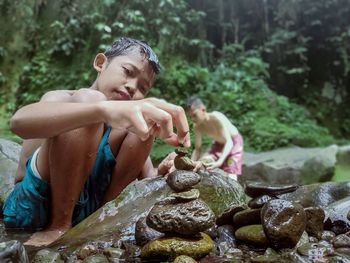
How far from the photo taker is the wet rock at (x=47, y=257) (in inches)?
65.3

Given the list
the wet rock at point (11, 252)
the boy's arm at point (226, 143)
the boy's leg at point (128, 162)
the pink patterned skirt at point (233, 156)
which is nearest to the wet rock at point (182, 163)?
the boy's leg at point (128, 162)

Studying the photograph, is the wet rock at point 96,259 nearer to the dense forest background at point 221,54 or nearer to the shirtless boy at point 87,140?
the shirtless boy at point 87,140

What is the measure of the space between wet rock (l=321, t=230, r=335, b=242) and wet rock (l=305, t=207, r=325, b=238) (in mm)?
21

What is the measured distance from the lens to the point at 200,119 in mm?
6062

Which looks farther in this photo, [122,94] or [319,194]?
[319,194]

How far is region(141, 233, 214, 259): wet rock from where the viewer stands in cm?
162

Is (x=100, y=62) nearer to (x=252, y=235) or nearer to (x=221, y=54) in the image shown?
(x=252, y=235)

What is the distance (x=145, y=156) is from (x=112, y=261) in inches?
33.6

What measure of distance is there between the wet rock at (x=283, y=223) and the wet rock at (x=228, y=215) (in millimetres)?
253

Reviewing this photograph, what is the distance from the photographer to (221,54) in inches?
489

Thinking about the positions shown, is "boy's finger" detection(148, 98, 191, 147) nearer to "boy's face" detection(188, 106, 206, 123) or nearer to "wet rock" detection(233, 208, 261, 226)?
"wet rock" detection(233, 208, 261, 226)

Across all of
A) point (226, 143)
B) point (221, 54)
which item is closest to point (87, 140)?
point (226, 143)

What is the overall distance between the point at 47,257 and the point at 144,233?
0.42 meters

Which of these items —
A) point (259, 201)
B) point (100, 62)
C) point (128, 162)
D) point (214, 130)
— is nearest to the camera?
point (259, 201)
